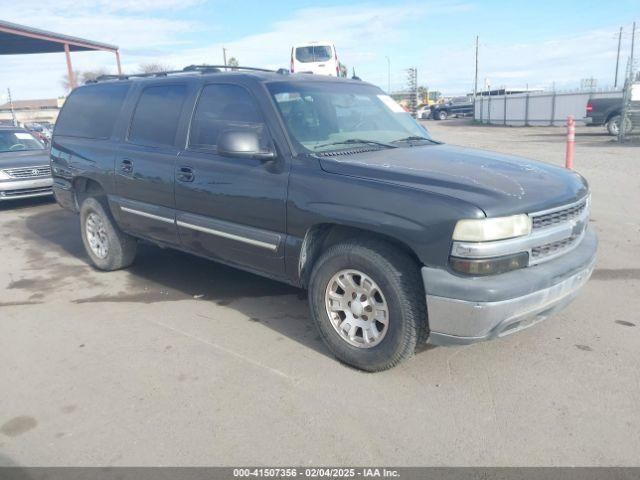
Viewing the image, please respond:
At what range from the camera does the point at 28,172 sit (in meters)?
10.1

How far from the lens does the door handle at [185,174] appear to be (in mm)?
4508

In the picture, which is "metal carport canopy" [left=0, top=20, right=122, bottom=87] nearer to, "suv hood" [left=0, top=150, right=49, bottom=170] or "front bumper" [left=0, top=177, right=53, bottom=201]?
"suv hood" [left=0, top=150, right=49, bottom=170]

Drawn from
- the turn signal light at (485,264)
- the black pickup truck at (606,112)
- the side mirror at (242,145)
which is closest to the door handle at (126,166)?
the side mirror at (242,145)

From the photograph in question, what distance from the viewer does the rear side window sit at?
18.2ft

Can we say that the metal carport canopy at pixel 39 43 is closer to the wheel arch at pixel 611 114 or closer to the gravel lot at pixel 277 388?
the gravel lot at pixel 277 388

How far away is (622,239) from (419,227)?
14.6 feet

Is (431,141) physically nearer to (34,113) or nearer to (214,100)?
(214,100)

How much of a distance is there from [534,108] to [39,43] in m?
25.9

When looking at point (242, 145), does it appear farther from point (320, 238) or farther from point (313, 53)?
point (313, 53)

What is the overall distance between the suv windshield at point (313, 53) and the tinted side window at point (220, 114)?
56.5ft

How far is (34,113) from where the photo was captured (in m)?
68.1

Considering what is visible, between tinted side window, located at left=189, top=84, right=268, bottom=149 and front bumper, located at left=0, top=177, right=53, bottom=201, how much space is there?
6.77 metres

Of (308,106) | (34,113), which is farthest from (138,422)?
(34,113)

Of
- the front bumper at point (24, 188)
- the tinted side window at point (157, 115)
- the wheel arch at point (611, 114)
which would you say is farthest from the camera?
the wheel arch at point (611, 114)
